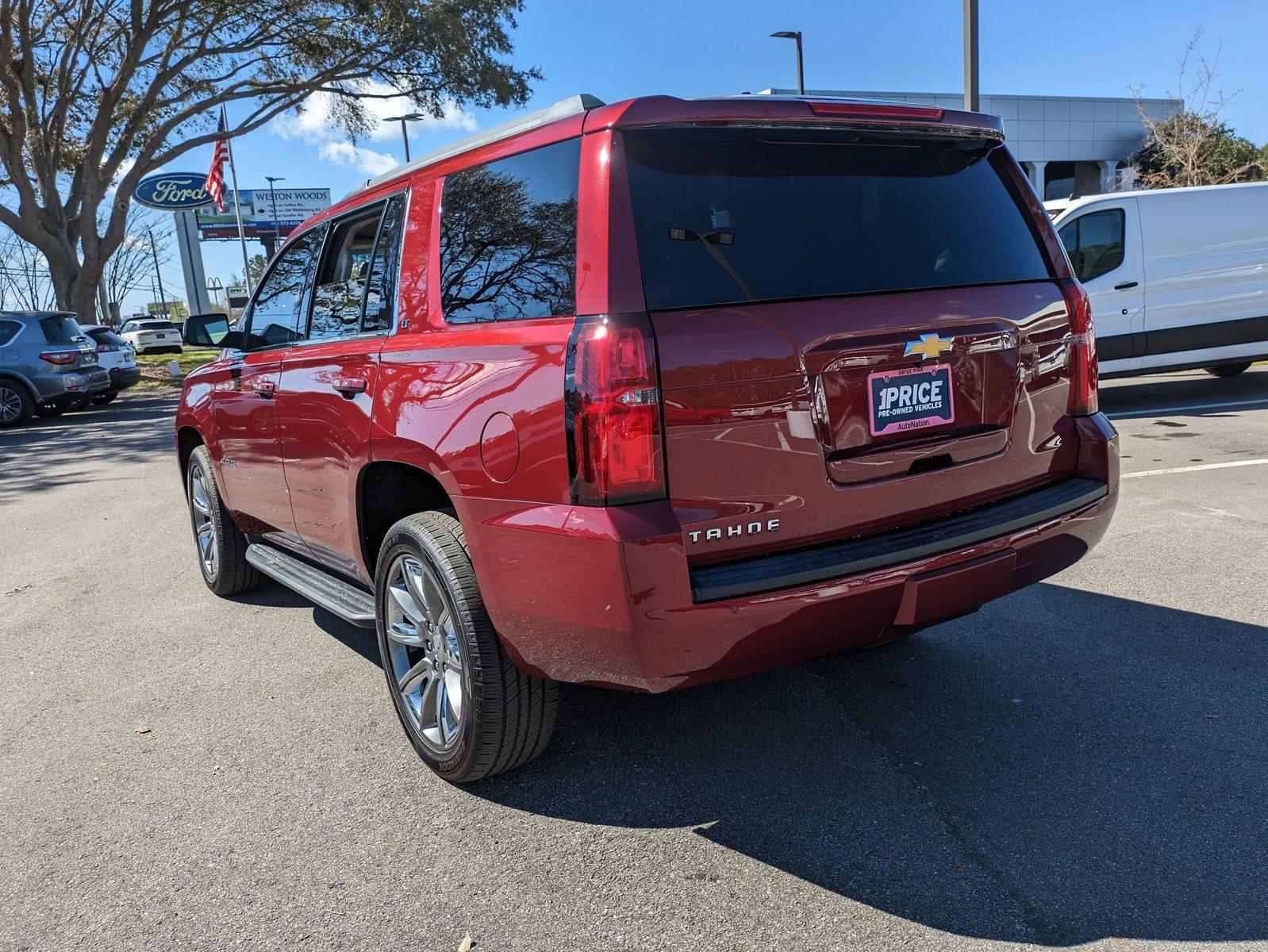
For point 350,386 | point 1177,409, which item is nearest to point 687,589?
point 350,386

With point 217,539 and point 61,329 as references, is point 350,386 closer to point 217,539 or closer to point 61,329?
point 217,539

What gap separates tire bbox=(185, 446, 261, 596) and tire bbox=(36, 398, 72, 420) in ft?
40.6

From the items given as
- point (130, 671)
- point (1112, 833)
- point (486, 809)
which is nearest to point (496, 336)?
point (486, 809)

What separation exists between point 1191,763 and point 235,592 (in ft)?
14.7

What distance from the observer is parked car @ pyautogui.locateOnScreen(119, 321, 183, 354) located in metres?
39.7

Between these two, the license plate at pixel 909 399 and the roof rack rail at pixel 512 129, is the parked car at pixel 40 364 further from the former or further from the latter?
the license plate at pixel 909 399

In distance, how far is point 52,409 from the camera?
16875 millimetres

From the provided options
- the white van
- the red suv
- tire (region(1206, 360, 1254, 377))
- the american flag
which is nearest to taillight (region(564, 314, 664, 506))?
the red suv

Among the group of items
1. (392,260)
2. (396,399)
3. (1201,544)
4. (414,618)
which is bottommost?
(1201,544)

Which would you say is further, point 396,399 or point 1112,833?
point 396,399

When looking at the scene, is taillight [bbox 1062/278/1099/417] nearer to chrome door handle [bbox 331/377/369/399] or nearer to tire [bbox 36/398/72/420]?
chrome door handle [bbox 331/377/369/399]

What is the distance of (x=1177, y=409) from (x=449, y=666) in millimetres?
9342

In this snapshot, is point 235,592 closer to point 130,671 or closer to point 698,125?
point 130,671

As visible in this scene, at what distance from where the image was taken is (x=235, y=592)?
5.35m
